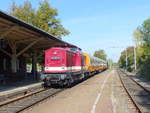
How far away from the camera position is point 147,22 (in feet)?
188

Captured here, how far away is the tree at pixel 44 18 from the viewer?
42375 millimetres

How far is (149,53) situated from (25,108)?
23.8 m

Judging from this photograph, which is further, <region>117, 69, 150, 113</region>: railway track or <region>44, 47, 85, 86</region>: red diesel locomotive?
<region>44, 47, 85, 86</region>: red diesel locomotive

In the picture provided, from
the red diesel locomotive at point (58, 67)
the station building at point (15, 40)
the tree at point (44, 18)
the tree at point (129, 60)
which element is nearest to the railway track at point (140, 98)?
the red diesel locomotive at point (58, 67)

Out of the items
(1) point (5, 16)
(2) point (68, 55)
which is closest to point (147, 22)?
(2) point (68, 55)

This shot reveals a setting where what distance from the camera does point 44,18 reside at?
43.1 metres

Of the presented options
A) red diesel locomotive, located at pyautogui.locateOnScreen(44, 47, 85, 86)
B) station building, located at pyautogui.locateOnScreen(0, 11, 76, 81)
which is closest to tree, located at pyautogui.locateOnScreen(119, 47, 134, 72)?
station building, located at pyautogui.locateOnScreen(0, 11, 76, 81)

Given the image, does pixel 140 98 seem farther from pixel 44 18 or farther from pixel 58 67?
pixel 44 18

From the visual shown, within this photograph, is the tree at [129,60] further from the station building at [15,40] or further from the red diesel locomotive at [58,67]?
the red diesel locomotive at [58,67]

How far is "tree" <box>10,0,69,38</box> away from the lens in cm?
4238

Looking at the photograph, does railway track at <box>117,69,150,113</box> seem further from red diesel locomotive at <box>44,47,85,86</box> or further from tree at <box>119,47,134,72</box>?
tree at <box>119,47,134,72</box>

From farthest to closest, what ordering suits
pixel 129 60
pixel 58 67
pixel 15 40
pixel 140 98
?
pixel 129 60
pixel 15 40
pixel 58 67
pixel 140 98

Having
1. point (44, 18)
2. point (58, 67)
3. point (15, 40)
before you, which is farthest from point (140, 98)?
point (44, 18)

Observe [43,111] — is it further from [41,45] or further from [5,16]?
[41,45]
